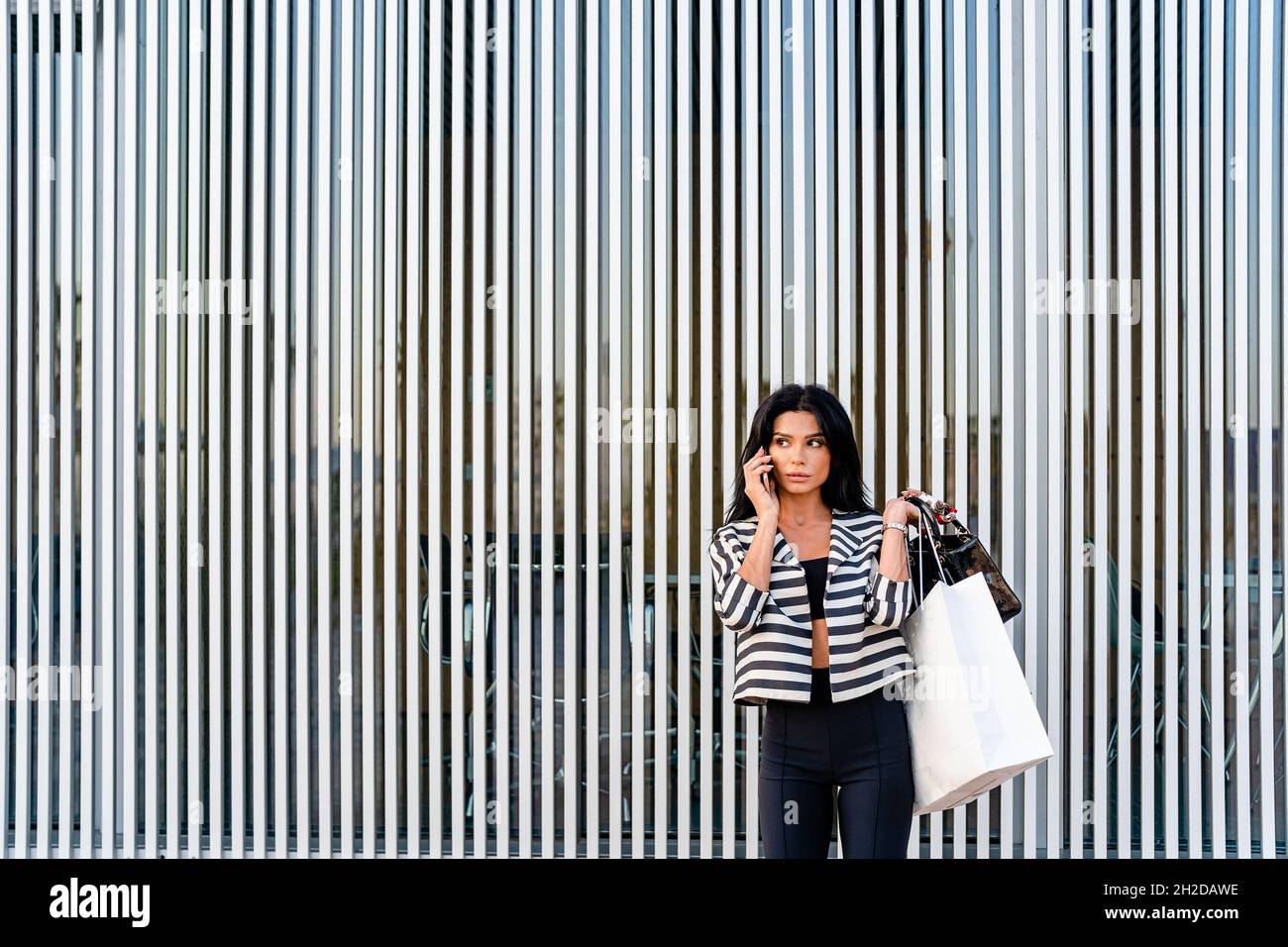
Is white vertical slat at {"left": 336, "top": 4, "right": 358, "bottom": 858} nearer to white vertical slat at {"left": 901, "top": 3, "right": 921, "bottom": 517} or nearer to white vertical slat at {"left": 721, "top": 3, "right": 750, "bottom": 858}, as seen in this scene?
white vertical slat at {"left": 721, "top": 3, "right": 750, "bottom": 858}

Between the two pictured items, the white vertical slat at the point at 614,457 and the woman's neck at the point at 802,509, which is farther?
the white vertical slat at the point at 614,457

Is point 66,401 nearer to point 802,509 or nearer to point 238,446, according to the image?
point 238,446

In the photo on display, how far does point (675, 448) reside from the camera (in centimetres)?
360

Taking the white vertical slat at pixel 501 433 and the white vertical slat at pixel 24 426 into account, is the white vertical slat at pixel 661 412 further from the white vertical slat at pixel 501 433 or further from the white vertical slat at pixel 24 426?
the white vertical slat at pixel 24 426

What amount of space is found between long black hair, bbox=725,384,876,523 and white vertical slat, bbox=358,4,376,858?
128 cm

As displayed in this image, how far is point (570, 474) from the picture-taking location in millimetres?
3611

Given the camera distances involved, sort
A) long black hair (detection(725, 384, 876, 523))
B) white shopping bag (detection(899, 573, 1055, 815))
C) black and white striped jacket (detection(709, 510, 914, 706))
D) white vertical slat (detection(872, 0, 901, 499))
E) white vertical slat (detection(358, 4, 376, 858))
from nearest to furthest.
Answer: white shopping bag (detection(899, 573, 1055, 815)) → black and white striped jacket (detection(709, 510, 914, 706)) → long black hair (detection(725, 384, 876, 523)) → white vertical slat (detection(872, 0, 901, 499)) → white vertical slat (detection(358, 4, 376, 858))

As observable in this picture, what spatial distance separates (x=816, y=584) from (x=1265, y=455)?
1.83m

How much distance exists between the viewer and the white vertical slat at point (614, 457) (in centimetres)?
359

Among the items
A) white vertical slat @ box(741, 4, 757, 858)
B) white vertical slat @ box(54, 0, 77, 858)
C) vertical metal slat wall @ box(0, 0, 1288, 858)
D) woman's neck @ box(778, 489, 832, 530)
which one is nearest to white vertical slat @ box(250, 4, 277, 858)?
vertical metal slat wall @ box(0, 0, 1288, 858)

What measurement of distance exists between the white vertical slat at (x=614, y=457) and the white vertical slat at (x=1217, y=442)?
67.9 inches

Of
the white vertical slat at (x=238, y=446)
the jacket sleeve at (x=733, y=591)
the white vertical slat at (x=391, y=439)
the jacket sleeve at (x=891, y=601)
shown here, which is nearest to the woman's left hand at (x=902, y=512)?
the jacket sleeve at (x=891, y=601)

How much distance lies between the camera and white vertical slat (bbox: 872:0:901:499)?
355 centimetres

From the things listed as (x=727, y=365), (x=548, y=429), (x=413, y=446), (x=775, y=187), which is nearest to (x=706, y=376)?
(x=727, y=365)
